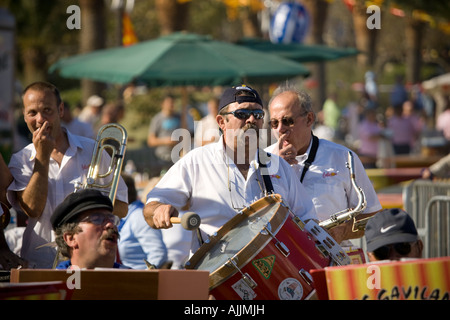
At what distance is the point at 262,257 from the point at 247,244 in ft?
0.31

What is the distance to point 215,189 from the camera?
17.4 ft

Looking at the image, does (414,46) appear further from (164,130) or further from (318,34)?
(164,130)

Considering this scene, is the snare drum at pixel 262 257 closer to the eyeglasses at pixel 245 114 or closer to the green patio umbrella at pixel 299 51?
the eyeglasses at pixel 245 114

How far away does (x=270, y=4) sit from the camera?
31375 millimetres

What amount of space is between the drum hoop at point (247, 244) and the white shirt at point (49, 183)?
1419 millimetres

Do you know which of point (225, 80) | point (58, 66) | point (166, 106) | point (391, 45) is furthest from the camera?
point (391, 45)

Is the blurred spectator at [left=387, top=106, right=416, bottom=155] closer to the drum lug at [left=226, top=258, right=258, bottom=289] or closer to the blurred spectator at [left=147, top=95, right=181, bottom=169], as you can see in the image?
the blurred spectator at [left=147, top=95, right=181, bottom=169]

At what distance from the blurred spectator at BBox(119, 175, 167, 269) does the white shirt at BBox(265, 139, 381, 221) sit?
6.89ft

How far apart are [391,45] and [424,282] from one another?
50631mm

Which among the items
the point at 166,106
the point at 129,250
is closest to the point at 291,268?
the point at 129,250

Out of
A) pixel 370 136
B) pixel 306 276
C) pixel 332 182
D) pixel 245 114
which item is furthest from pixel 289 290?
pixel 370 136

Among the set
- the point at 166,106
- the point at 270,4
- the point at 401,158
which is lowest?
the point at 401,158

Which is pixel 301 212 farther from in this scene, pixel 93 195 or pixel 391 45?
pixel 391 45

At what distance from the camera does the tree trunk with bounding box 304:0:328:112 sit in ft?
94.3
